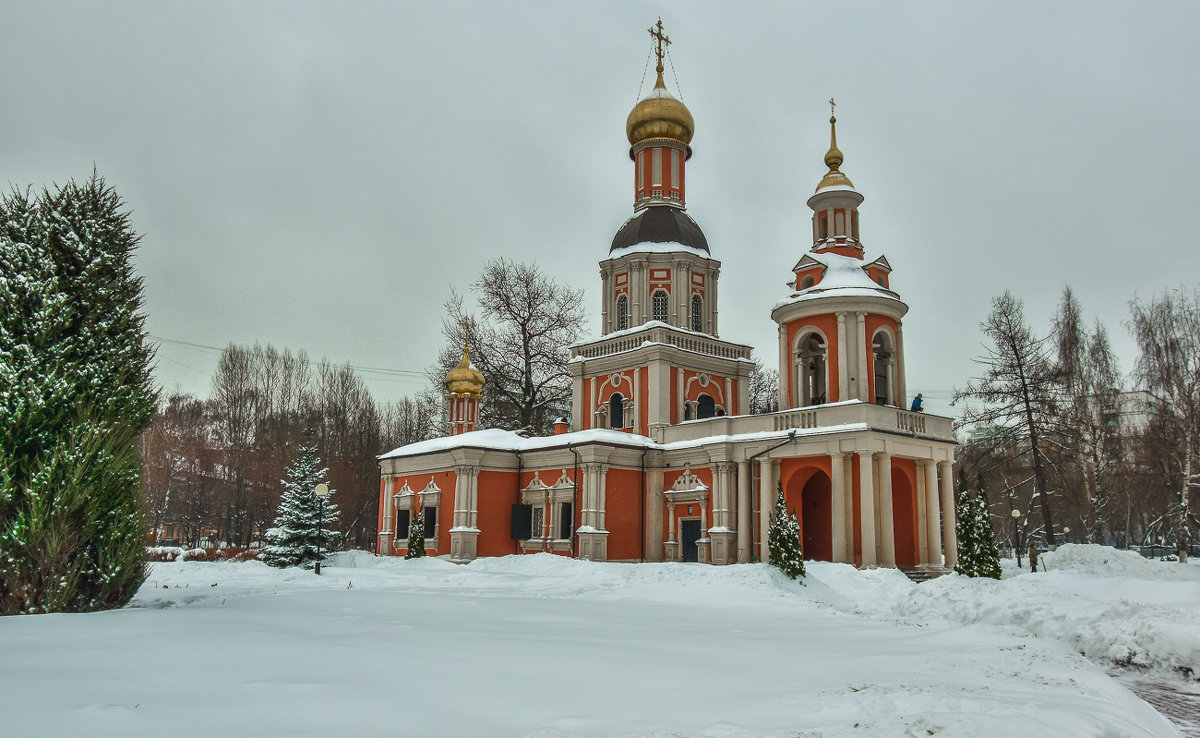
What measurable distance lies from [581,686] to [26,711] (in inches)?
150

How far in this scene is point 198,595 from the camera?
13.3 meters

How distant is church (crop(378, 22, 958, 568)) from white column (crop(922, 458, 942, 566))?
5 cm

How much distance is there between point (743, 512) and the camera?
2744 centimetres

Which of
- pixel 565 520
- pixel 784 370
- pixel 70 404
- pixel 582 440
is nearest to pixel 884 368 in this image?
pixel 784 370

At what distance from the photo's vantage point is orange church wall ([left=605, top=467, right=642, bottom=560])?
29172 millimetres

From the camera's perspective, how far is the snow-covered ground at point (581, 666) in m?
5.62

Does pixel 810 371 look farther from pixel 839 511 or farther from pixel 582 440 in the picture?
pixel 582 440

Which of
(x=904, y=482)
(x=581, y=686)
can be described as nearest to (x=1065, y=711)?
(x=581, y=686)

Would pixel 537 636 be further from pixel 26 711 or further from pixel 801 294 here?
pixel 801 294

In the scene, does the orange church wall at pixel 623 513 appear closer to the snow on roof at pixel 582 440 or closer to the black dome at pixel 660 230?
the snow on roof at pixel 582 440

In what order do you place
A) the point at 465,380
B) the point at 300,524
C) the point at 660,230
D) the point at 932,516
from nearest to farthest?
the point at 300,524 < the point at 932,516 < the point at 660,230 < the point at 465,380

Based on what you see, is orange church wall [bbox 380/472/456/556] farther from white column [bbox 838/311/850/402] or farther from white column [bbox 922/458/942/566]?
white column [bbox 922/458/942/566]

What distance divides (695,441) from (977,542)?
36.5 ft

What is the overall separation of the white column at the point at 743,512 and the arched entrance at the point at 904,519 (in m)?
4.57
